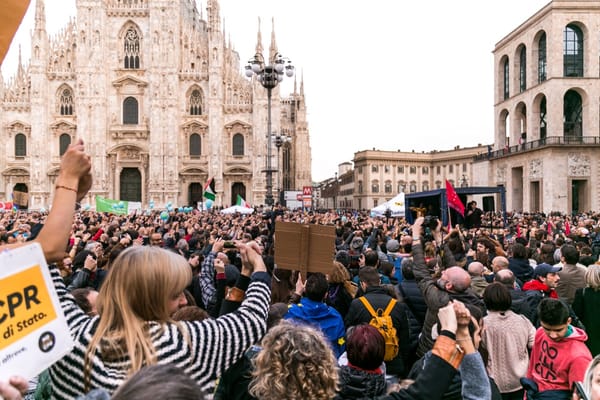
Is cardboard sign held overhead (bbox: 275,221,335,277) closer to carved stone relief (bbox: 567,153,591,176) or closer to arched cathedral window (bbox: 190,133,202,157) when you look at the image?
carved stone relief (bbox: 567,153,591,176)

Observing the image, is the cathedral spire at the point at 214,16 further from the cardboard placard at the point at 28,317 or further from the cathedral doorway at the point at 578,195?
the cardboard placard at the point at 28,317

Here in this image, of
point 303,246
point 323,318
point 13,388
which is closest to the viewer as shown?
point 13,388

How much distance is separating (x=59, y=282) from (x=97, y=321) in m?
0.26

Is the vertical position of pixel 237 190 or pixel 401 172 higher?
pixel 401 172

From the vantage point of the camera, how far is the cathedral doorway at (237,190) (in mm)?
Answer: 45656

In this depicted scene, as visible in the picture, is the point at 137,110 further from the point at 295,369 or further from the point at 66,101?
the point at 295,369

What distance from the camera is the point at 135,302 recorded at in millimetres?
2213

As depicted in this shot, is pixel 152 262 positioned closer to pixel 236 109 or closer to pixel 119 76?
pixel 236 109

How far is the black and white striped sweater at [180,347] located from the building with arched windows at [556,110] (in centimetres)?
3534

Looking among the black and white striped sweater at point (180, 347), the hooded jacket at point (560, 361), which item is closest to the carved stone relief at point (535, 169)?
the hooded jacket at point (560, 361)

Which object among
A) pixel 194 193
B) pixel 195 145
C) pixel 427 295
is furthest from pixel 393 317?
pixel 194 193

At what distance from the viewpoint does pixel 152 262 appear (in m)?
2.25

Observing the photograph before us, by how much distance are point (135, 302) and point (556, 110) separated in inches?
1513

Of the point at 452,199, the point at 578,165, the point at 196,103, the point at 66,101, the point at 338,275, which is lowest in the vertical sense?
the point at 338,275
